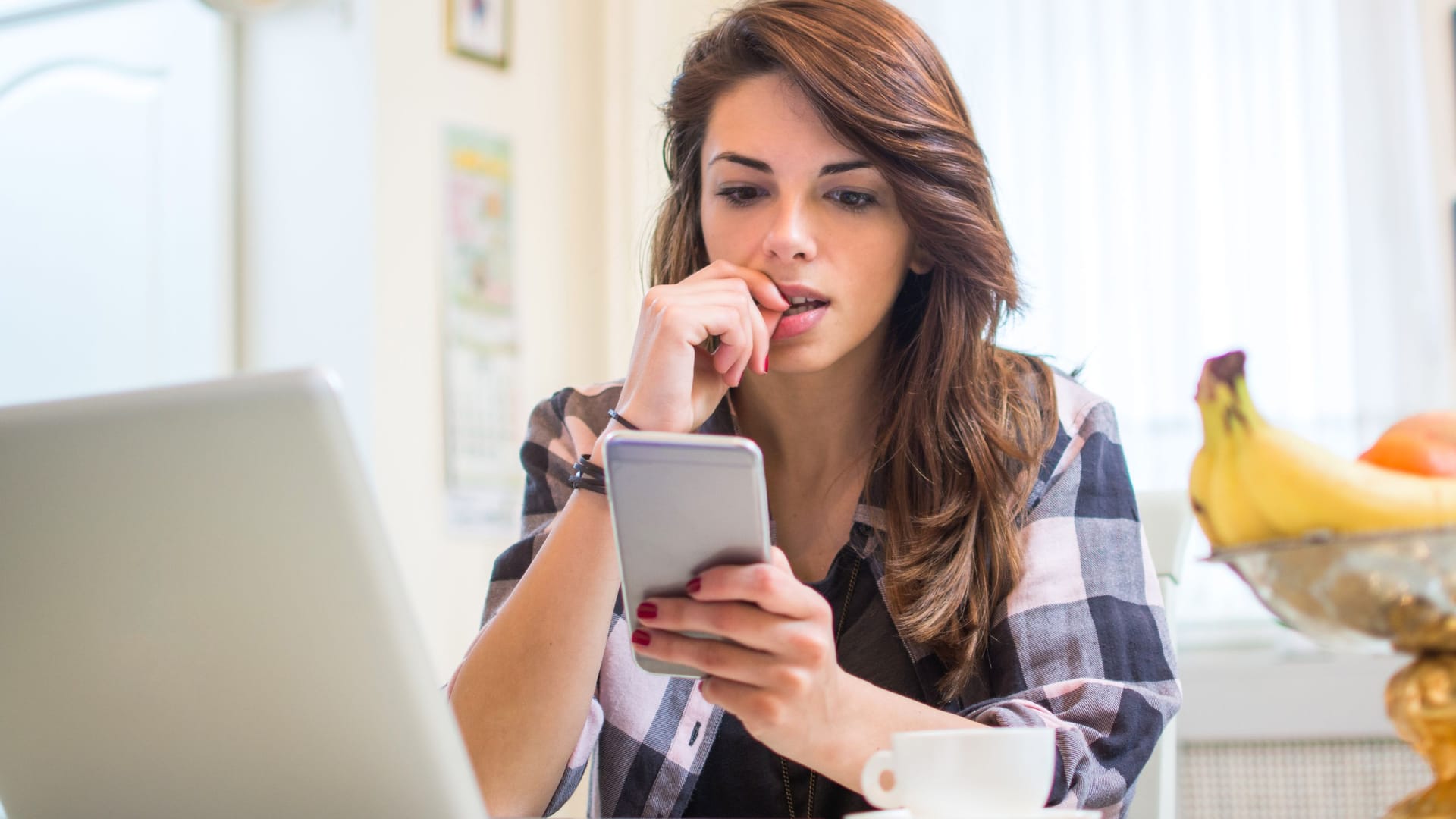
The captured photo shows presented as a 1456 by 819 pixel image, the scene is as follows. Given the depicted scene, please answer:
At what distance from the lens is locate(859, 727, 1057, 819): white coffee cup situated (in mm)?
657

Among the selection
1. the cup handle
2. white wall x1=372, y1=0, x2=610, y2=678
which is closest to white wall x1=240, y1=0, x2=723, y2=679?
white wall x1=372, y1=0, x2=610, y2=678

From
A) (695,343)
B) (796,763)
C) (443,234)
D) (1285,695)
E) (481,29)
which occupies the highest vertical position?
(481,29)

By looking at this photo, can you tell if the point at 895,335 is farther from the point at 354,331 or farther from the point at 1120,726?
the point at 354,331

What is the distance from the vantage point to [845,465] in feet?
4.77

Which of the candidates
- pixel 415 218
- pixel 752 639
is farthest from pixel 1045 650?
pixel 415 218

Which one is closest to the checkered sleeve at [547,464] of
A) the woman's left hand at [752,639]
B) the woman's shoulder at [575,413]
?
the woman's shoulder at [575,413]

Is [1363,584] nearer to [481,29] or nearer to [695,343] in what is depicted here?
[695,343]

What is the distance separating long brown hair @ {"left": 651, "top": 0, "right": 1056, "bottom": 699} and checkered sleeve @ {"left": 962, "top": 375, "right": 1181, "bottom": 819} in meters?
0.03

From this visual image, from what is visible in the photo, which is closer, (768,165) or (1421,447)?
(1421,447)

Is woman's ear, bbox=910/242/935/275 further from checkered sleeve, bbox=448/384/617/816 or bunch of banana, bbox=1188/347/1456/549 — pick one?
bunch of banana, bbox=1188/347/1456/549

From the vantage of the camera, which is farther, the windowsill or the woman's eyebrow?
the windowsill

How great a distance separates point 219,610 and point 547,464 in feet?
2.66

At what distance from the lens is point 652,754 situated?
1.29 meters

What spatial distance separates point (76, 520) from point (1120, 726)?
30.8 inches
